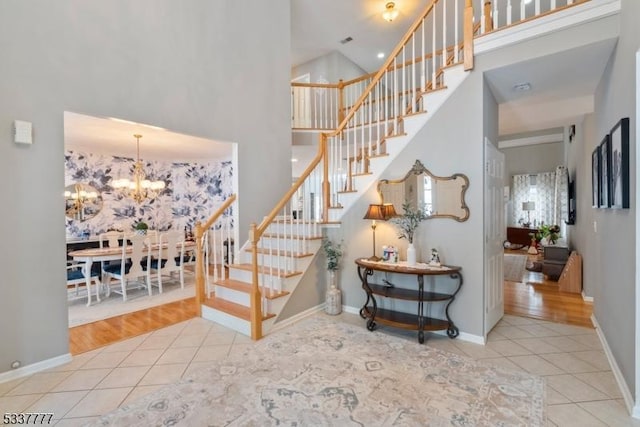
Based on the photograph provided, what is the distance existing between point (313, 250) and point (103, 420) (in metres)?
2.63

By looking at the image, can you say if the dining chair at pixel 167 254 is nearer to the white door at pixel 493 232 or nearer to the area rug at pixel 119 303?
the area rug at pixel 119 303

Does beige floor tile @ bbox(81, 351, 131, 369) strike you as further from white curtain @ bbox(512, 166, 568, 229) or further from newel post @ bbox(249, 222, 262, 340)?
white curtain @ bbox(512, 166, 568, 229)

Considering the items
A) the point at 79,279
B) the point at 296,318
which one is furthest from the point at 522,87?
the point at 79,279

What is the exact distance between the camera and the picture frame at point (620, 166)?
213 cm

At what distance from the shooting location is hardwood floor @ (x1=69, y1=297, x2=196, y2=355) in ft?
10.6

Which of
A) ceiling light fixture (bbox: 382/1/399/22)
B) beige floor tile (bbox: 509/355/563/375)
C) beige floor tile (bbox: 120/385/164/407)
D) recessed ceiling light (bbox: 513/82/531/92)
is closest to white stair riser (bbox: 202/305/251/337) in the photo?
beige floor tile (bbox: 120/385/164/407)

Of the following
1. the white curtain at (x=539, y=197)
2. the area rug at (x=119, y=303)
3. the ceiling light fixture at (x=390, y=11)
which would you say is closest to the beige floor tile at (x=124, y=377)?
the area rug at (x=119, y=303)

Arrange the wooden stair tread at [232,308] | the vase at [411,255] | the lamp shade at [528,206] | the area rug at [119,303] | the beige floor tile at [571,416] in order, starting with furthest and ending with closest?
1. the lamp shade at [528,206]
2. the area rug at [119,303]
3. the wooden stair tread at [232,308]
4. the vase at [411,255]
5. the beige floor tile at [571,416]

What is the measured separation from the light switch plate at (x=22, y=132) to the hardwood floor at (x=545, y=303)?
5645 mm

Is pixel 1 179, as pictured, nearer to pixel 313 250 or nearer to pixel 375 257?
pixel 313 250

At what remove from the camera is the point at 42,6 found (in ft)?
9.00

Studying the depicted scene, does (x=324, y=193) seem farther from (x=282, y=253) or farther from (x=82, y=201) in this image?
(x=82, y=201)

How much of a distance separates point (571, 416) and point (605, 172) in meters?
2.02

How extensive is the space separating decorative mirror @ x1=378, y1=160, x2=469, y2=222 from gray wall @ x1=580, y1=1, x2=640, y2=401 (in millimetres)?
1205
